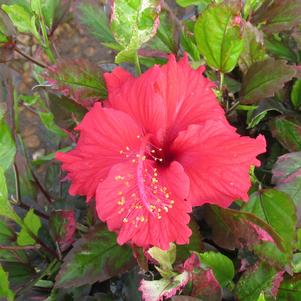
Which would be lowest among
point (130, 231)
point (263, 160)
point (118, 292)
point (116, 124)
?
point (118, 292)

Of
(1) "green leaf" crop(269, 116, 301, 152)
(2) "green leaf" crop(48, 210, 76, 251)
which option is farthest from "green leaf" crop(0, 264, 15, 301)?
(1) "green leaf" crop(269, 116, 301, 152)

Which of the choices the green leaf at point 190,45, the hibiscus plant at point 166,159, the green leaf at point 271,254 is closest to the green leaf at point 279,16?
the hibiscus plant at point 166,159

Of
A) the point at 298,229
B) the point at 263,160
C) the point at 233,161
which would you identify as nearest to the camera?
the point at 233,161

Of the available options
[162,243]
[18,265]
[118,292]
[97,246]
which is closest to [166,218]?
[162,243]

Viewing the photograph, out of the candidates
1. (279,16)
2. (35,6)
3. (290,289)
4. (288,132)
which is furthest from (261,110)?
(35,6)

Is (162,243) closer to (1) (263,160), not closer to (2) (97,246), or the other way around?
(2) (97,246)

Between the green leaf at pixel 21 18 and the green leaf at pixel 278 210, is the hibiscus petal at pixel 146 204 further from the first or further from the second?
the green leaf at pixel 21 18

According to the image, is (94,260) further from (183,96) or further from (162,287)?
(183,96)

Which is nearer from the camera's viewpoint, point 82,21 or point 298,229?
point 298,229
